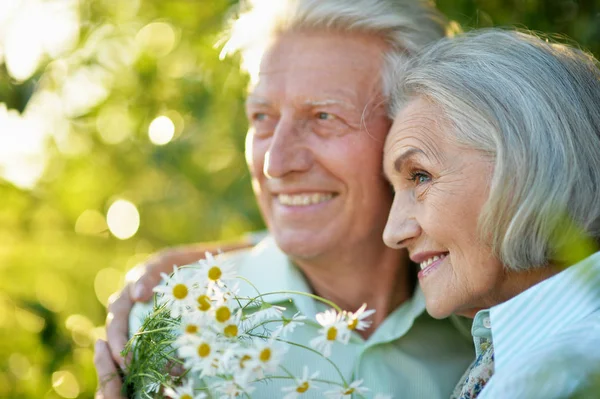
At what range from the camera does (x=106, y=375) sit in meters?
2.20

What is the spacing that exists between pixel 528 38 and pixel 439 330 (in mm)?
954

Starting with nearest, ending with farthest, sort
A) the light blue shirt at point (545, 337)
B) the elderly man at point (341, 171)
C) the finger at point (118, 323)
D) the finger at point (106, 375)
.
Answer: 1. the light blue shirt at point (545, 337)
2. the finger at point (106, 375)
3. the finger at point (118, 323)
4. the elderly man at point (341, 171)

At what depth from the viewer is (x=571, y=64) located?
2.14 meters

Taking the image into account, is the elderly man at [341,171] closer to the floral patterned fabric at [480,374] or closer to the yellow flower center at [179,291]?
the floral patterned fabric at [480,374]

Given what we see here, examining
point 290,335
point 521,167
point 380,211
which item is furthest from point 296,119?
point 521,167

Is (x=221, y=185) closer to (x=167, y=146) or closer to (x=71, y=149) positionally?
(x=167, y=146)

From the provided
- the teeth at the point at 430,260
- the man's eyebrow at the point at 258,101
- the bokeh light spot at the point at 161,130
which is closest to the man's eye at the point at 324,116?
the man's eyebrow at the point at 258,101

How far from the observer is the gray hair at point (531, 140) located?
6.40ft

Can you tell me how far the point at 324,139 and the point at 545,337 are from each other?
3.30 feet

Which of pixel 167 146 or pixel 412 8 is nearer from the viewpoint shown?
pixel 412 8

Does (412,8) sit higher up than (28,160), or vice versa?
(412,8)

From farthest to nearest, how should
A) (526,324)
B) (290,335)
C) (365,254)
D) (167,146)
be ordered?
1. (167,146)
2. (365,254)
3. (290,335)
4. (526,324)

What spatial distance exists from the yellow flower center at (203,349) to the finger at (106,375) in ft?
1.79

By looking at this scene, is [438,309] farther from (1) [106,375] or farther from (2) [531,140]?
(1) [106,375]
